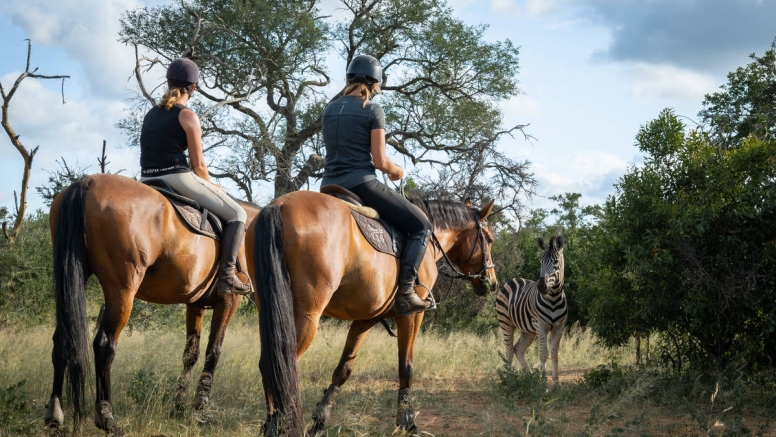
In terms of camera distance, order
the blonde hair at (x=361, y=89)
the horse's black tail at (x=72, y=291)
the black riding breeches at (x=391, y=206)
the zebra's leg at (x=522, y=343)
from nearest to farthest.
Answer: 1. the horse's black tail at (x=72, y=291)
2. the black riding breeches at (x=391, y=206)
3. the blonde hair at (x=361, y=89)
4. the zebra's leg at (x=522, y=343)

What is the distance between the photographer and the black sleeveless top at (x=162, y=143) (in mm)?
6410

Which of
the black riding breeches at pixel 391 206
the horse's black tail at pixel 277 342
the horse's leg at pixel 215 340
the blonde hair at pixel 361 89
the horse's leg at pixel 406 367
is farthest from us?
the horse's leg at pixel 215 340

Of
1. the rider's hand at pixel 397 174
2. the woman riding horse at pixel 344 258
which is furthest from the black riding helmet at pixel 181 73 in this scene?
the rider's hand at pixel 397 174

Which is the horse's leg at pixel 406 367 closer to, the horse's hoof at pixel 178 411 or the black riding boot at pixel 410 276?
the black riding boot at pixel 410 276

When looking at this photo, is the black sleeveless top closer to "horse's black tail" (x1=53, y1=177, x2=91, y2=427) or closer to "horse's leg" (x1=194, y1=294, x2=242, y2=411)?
"horse's black tail" (x1=53, y1=177, x2=91, y2=427)

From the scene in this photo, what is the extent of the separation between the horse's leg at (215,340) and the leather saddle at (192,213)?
0.71 metres

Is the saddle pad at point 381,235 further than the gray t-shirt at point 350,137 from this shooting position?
No

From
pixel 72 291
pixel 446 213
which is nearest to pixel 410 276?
pixel 446 213

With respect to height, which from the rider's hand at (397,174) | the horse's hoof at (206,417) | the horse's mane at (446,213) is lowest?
the horse's hoof at (206,417)

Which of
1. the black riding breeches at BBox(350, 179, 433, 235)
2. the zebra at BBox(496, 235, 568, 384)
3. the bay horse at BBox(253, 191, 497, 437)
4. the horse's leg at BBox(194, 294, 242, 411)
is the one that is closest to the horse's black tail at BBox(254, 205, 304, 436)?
the bay horse at BBox(253, 191, 497, 437)

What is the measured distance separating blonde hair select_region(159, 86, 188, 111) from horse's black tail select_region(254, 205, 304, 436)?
2435 millimetres

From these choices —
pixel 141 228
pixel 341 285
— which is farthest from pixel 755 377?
pixel 141 228

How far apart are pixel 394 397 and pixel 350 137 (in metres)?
3.90

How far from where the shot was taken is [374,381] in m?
10.0
